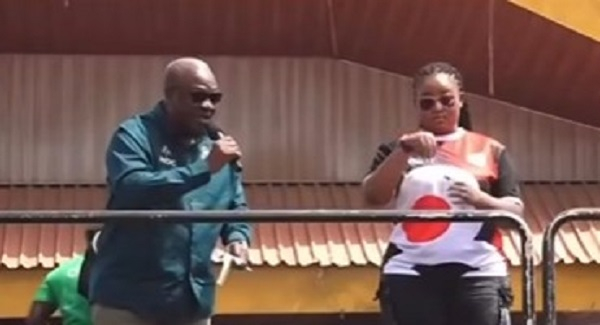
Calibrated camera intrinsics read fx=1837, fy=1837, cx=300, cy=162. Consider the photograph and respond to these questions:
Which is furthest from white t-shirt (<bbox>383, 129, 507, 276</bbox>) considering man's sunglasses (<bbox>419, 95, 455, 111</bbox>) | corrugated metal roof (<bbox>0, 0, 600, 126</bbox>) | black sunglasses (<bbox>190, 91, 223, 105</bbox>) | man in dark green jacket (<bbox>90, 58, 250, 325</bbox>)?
corrugated metal roof (<bbox>0, 0, 600, 126</bbox>)

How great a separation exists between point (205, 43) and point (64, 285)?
558 cm

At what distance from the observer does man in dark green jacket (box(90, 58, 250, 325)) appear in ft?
19.4

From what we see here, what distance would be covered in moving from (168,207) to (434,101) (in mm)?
988

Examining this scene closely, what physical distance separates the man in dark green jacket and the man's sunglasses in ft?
2.33

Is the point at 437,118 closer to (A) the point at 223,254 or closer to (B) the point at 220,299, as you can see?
(A) the point at 223,254

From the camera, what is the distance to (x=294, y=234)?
11977 millimetres

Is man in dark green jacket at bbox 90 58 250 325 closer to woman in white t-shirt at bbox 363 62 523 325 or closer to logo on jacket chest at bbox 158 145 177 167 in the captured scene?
logo on jacket chest at bbox 158 145 177 167

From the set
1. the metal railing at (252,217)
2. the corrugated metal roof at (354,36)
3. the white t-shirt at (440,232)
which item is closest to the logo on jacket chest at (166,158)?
the metal railing at (252,217)

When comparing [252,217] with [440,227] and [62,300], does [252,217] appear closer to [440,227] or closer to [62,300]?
[440,227]

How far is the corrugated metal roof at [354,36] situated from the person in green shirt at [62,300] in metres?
4.81

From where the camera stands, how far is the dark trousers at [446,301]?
610 cm

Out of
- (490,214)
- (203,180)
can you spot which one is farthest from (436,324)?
(203,180)

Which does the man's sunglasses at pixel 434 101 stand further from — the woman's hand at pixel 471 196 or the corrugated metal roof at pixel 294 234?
the corrugated metal roof at pixel 294 234

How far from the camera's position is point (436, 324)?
6.09 metres
